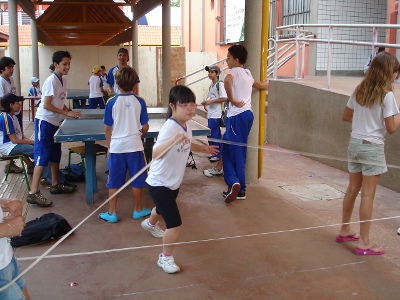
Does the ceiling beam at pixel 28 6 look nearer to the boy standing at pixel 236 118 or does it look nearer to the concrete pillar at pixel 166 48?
the concrete pillar at pixel 166 48

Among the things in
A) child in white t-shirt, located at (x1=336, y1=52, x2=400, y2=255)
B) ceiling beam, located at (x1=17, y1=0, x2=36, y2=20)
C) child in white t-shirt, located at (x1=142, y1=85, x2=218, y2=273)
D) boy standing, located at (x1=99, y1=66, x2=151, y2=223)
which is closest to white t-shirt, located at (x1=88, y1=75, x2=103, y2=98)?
ceiling beam, located at (x1=17, y1=0, x2=36, y2=20)

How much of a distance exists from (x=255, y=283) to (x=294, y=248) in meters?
0.88

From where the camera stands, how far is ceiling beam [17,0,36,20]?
1273 centimetres

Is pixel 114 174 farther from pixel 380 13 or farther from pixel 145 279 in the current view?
pixel 380 13

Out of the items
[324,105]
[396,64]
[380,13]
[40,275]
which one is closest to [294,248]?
[396,64]

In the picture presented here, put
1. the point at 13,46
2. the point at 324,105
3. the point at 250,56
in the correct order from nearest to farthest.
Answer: the point at 250,56, the point at 324,105, the point at 13,46

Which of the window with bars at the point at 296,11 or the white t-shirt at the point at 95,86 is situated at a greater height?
the window with bars at the point at 296,11

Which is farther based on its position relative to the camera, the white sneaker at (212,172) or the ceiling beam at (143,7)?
the ceiling beam at (143,7)

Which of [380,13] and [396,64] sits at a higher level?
[380,13]

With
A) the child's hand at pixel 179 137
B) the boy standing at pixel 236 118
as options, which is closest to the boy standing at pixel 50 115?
the boy standing at pixel 236 118

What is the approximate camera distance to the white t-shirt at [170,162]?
3.79m

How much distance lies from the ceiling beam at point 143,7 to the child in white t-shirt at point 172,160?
9.09 m

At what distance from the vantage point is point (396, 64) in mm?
4117

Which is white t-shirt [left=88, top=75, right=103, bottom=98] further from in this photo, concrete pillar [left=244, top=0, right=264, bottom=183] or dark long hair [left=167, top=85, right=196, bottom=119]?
dark long hair [left=167, top=85, right=196, bottom=119]
